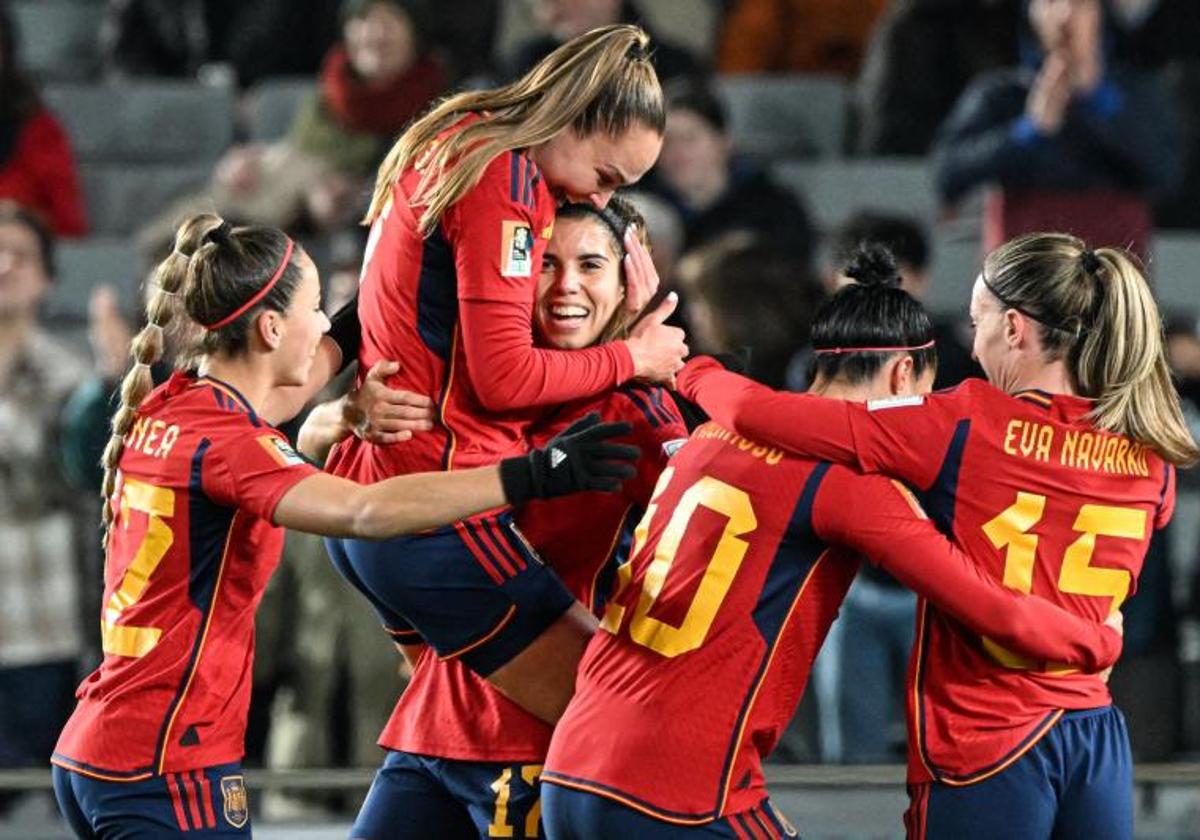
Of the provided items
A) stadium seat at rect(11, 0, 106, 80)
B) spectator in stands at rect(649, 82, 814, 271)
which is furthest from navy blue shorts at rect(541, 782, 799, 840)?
stadium seat at rect(11, 0, 106, 80)

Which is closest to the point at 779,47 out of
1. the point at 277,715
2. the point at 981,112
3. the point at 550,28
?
the point at 550,28

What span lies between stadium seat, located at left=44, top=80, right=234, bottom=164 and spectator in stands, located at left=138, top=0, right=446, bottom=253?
89cm

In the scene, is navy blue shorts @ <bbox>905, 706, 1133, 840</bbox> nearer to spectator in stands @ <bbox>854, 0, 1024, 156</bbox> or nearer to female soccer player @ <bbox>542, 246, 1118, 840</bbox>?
female soccer player @ <bbox>542, 246, 1118, 840</bbox>

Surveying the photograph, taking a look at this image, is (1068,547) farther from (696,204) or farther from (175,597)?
(696,204)

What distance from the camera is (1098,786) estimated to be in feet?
11.5

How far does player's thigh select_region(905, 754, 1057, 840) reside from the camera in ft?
11.3

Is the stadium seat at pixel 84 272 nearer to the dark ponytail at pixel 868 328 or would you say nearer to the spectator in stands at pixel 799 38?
the spectator in stands at pixel 799 38

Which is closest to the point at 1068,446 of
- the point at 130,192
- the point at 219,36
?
the point at 130,192

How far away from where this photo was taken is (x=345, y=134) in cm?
736

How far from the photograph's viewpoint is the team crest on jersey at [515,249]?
350cm

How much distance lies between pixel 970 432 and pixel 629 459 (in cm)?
53

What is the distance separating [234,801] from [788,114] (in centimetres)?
481

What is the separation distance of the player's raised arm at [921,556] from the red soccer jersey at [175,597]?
0.83m

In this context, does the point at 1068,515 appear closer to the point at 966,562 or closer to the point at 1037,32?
the point at 966,562
